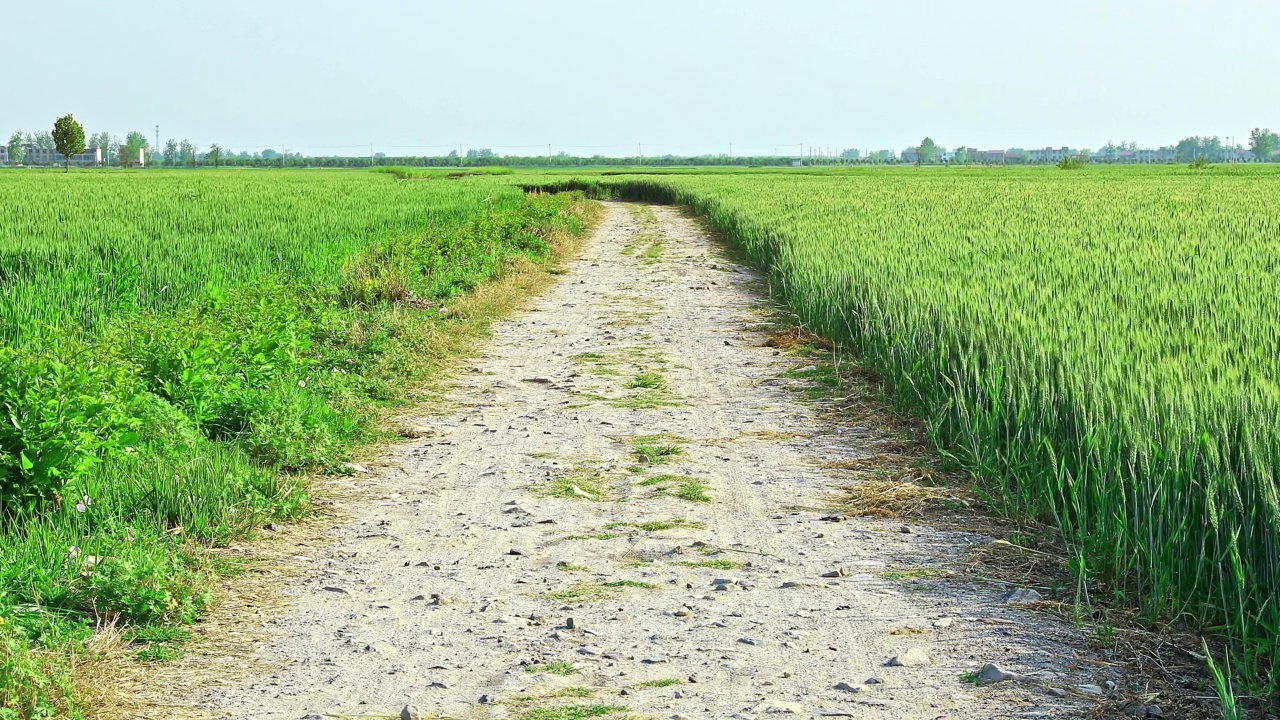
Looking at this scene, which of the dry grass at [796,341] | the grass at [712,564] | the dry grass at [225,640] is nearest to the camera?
the dry grass at [225,640]

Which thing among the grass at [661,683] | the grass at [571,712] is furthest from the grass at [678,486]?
the grass at [571,712]

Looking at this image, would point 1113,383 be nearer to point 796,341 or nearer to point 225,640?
point 225,640

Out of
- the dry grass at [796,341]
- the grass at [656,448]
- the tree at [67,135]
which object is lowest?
the grass at [656,448]

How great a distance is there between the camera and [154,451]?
22.4 feet

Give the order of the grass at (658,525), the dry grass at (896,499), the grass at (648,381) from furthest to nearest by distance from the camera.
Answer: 1. the grass at (648,381)
2. the dry grass at (896,499)
3. the grass at (658,525)

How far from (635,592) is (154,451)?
325cm

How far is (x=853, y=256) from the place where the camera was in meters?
14.1

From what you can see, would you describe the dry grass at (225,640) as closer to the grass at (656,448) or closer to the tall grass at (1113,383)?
the grass at (656,448)

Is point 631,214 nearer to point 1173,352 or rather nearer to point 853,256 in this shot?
point 853,256

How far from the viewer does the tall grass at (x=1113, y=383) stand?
15.5ft

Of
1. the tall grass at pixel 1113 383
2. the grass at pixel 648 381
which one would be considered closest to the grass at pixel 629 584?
the tall grass at pixel 1113 383

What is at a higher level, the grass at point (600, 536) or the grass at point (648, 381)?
the grass at point (648, 381)

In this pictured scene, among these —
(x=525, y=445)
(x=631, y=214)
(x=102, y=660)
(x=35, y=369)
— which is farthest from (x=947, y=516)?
(x=631, y=214)

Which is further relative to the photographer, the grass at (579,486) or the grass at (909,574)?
the grass at (579,486)
